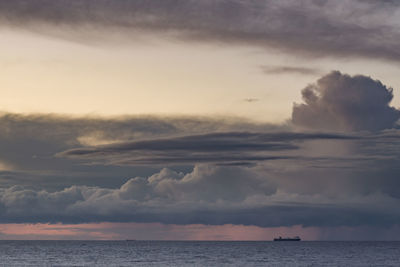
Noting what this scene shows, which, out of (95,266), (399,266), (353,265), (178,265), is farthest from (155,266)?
(399,266)

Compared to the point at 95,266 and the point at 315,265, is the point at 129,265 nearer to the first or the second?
the point at 95,266

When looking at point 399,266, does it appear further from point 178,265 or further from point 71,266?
point 71,266

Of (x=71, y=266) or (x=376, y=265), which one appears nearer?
(x=71, y=266)

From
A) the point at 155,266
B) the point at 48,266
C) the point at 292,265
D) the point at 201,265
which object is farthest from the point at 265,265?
the point at 48,266

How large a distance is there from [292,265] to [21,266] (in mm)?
83631

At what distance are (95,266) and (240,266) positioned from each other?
4383 centimetres

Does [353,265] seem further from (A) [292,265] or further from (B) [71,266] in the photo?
(B) [71,266]

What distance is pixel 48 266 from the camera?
6919 inches

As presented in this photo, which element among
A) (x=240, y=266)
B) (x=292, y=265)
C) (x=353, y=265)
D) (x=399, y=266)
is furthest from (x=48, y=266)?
(x=399, y=266)

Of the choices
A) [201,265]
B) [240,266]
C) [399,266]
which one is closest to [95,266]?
[201,265]

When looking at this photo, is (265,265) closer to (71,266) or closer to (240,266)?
(240,266)

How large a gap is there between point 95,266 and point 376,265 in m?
88.4

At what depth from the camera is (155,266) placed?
7052 inches

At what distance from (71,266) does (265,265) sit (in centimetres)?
5962
